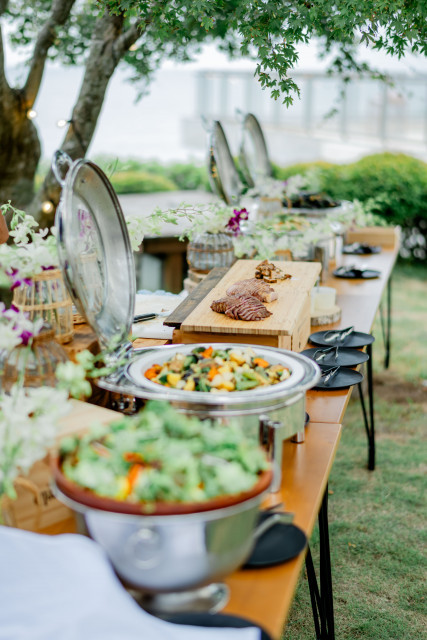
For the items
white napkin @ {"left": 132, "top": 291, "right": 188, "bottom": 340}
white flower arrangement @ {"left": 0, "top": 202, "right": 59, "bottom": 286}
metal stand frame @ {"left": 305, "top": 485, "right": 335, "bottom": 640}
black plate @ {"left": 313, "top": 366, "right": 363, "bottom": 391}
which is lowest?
metal stand frame @ {"left": 305, "top": 485, "right": 335, "bottom": 640}

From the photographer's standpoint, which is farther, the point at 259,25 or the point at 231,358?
the point at 259,25

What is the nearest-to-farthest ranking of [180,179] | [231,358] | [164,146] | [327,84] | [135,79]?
[231,358], [135,79], [180,179], [327,84], [164,146]

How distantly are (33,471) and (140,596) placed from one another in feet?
1.03

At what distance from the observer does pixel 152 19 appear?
2.42 metres

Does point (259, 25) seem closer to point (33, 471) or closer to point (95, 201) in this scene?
point (95, 201)

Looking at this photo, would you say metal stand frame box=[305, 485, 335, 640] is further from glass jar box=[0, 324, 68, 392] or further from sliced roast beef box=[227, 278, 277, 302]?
glass jar box=[0, 324, 68, 392]

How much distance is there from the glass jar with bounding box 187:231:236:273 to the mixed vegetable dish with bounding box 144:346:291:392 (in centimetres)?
114

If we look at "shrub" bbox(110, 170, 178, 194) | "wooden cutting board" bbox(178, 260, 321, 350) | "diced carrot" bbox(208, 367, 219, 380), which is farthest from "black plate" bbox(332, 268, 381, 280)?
"shrub" bbox(110, 170, 178, 194)

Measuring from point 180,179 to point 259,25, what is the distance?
7.66 m

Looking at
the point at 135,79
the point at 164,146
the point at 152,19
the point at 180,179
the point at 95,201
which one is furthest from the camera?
the point at 164,146

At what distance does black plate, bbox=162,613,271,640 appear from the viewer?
108 cm

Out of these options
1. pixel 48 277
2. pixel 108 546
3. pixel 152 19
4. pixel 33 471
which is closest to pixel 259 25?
pixel 152 19

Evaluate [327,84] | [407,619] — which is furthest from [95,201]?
[327,84]

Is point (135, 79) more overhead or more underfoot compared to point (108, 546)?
more overhead
